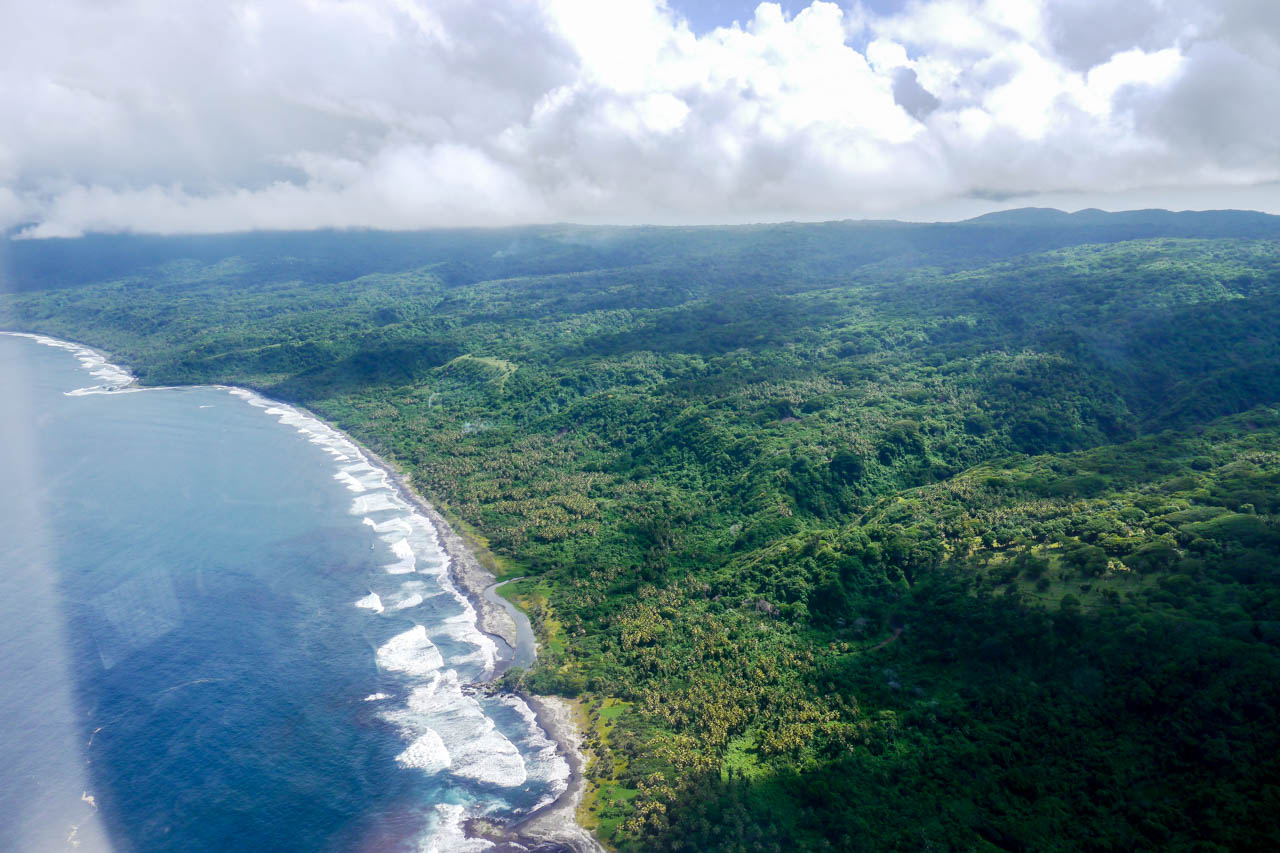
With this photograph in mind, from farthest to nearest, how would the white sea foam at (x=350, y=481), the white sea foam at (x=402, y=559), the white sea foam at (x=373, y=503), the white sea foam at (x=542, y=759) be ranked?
the white sea foam at (x=350, y=481) < the white sea foam at (x=373, y=503) < the white sea foam at (x=402, y=559) < the white sea foam at (x=542, y=759)

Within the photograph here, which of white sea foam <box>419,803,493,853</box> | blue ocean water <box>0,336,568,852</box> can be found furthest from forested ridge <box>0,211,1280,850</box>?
blue ocean water <box>0,336,568,852</box>

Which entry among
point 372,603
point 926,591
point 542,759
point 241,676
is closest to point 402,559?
point 372,603

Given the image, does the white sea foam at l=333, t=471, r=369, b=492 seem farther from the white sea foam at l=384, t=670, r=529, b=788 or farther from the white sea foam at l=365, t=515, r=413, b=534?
the white sea foam at l=384, t=670, r=529, b=788

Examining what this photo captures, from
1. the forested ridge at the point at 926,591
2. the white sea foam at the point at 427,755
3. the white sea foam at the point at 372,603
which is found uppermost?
the forested ridge at the point at 926,591

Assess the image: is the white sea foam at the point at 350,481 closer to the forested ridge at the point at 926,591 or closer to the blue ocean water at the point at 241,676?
the blue ocean water at the point at 241,676

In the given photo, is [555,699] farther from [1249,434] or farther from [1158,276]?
[1158,276]

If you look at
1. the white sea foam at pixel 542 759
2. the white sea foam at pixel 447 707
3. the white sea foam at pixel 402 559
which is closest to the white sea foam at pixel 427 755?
the white sea foam at pixel 447 707

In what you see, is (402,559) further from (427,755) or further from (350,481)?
(427,755)
